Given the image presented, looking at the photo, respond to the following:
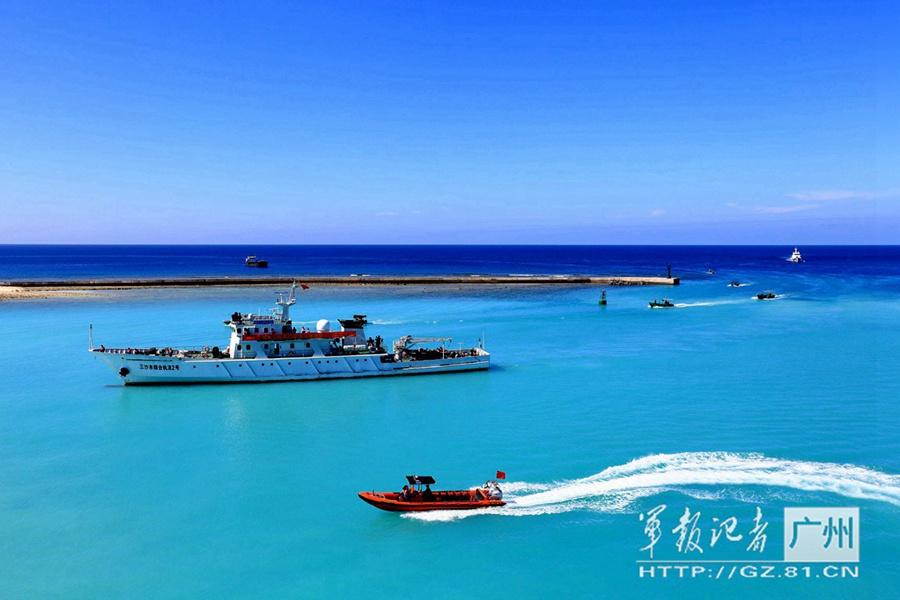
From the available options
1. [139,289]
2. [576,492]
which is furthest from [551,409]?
[139,289]

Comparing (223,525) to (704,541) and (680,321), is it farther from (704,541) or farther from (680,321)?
(680,321)

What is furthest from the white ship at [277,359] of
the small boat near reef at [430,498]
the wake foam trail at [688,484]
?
the wake foam trail at [688,484]

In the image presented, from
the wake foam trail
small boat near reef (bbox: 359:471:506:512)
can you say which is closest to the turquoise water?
the wake foam trail

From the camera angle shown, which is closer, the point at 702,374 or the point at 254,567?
the point at 254,567

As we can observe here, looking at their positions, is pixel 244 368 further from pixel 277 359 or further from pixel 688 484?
pixel 688 484

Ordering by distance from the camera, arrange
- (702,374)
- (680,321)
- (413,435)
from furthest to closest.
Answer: (680,321), (702,374), (413,435)

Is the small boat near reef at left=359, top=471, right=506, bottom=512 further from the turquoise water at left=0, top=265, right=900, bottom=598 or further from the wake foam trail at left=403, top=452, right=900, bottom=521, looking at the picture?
the turquoise water at left=0, top=265, right=900, bottom=598

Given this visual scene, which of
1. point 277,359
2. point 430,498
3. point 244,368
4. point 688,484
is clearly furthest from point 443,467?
point 244,368
